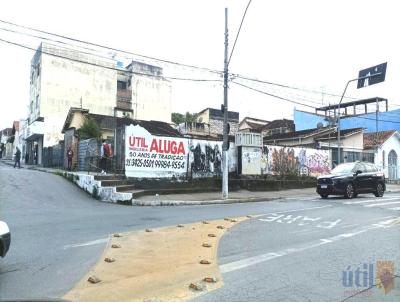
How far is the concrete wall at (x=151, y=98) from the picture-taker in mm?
56594

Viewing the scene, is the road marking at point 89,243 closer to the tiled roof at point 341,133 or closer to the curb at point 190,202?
the curb at point 190,202

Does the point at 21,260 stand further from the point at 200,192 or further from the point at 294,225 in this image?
the point at 200,192

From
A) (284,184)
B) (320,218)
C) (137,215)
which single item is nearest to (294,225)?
(320,218)

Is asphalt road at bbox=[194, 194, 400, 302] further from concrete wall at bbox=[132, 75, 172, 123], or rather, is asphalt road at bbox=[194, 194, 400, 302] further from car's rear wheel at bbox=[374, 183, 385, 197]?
concrete wall at bbox=[132, 75, 172, 123]

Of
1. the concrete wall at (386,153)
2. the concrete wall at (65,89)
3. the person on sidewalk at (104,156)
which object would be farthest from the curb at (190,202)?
the concrete wall at (65,89)

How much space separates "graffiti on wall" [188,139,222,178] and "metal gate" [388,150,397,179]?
21.3 metres

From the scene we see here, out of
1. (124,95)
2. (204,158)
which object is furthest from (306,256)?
(124,95)

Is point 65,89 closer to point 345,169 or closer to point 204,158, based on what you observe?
point 204,158

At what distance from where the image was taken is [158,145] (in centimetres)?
2097

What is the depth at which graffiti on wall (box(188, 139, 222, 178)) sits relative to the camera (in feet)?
73.3

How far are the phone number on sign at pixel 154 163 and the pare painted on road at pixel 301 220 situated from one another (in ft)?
29.8

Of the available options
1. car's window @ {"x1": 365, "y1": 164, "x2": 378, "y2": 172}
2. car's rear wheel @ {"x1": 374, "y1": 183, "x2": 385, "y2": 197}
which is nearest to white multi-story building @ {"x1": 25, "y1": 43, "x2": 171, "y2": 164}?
car's window @ {"x1": 365, "y1": 164, "x2": 378, "y2": 172}

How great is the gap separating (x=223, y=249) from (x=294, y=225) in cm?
357

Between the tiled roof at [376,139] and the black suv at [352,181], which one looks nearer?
the black suv at [352,181]
